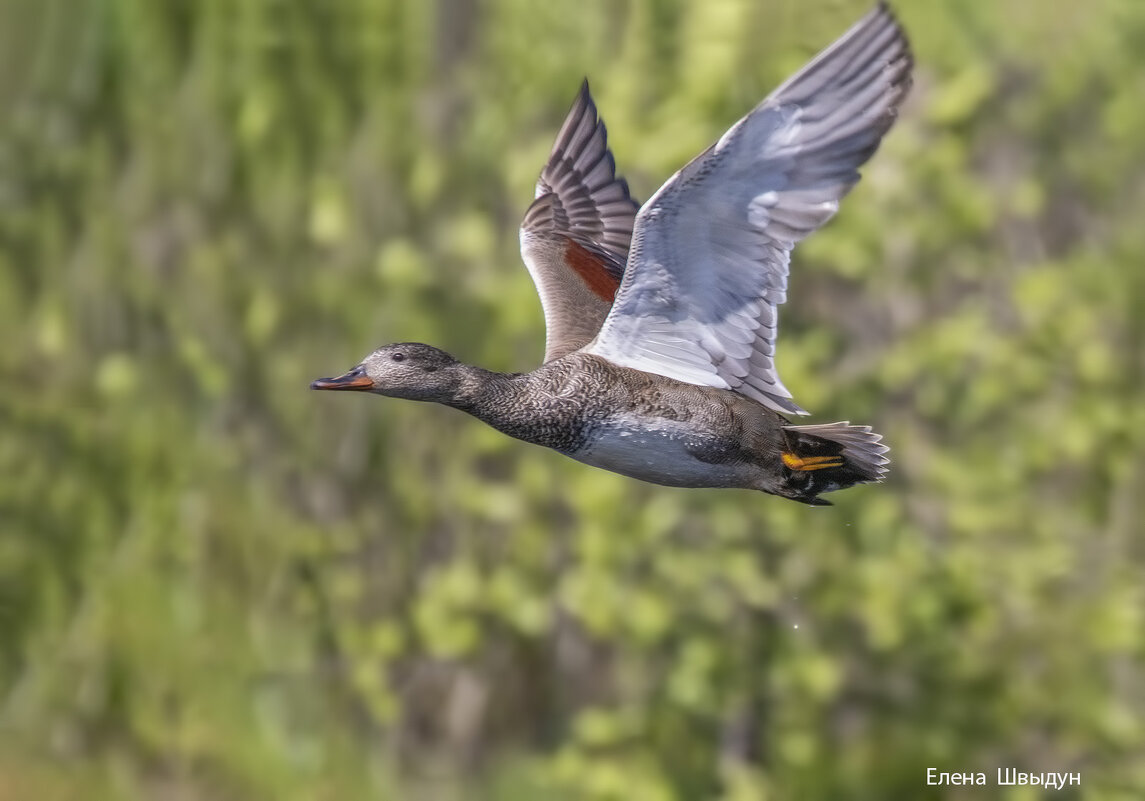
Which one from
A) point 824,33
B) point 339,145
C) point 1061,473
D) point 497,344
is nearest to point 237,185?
point 339,145

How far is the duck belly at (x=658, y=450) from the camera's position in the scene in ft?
17.1

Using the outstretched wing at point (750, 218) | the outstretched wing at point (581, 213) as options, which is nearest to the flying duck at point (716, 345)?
the outstretched wing at point (750, 218)

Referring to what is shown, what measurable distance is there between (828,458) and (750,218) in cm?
101

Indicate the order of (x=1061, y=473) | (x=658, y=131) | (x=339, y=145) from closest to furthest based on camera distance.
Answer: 1. (x=658, y=131)
2. (x=1061, y=473)
3. (x=339, y=145)

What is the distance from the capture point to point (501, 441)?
30.2 ft

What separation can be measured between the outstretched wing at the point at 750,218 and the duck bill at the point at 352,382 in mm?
781

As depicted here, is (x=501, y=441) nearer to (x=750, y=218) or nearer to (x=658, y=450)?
(x=658, y=450)

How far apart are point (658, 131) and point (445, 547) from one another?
3052mm

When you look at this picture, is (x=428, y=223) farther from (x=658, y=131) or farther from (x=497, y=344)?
(x=658, y=131)

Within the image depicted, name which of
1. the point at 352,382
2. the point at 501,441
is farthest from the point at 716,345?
the point at 501,441

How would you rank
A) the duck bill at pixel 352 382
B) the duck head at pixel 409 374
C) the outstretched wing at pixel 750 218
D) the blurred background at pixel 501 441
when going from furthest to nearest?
the blurred background at pixel 501 441, the duck head at pixel 409 374, the duck bill at pixel 352 382, the outstretched wing at pixel 750 218

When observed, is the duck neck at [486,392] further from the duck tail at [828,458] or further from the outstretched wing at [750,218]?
the duck tail at [828,458]

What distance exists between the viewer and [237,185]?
396 inches

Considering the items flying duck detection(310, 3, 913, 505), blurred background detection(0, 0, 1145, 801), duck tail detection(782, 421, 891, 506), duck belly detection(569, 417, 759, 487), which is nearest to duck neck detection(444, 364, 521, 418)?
flying duck detection(310, 3, 913, 505)
